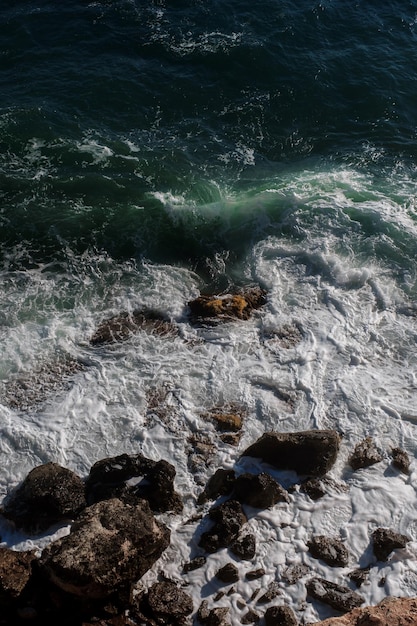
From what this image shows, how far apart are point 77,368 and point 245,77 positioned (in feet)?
59.5

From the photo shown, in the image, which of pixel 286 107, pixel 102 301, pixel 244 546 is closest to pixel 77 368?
pixel 102 301

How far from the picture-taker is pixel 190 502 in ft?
42.9

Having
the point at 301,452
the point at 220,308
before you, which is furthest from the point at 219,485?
the point at 220,308

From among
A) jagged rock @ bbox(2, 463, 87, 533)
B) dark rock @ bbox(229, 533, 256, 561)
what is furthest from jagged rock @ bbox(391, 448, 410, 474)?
jagged rock @ bbox(2, 463, 87, 533)

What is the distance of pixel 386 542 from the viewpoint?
12250mm

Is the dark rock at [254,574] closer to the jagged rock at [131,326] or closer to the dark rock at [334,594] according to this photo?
the dark rock at [334,594]

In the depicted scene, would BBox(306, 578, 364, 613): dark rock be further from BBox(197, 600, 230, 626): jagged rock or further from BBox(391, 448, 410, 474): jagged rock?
BBox(391, 448, 410, 474): jagged rock

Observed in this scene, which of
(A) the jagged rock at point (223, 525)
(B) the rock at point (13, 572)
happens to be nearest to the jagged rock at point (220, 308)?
(A) the jagged rock at point (223, 525)

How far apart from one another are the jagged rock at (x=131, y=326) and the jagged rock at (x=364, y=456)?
6.08 metres

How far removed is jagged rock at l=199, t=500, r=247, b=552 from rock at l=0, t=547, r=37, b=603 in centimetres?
346

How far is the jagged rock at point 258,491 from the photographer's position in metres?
12.9

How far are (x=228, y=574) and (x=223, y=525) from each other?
40.1 inches

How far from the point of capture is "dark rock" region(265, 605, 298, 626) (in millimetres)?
10875

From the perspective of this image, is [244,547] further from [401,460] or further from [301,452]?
[401,460]
